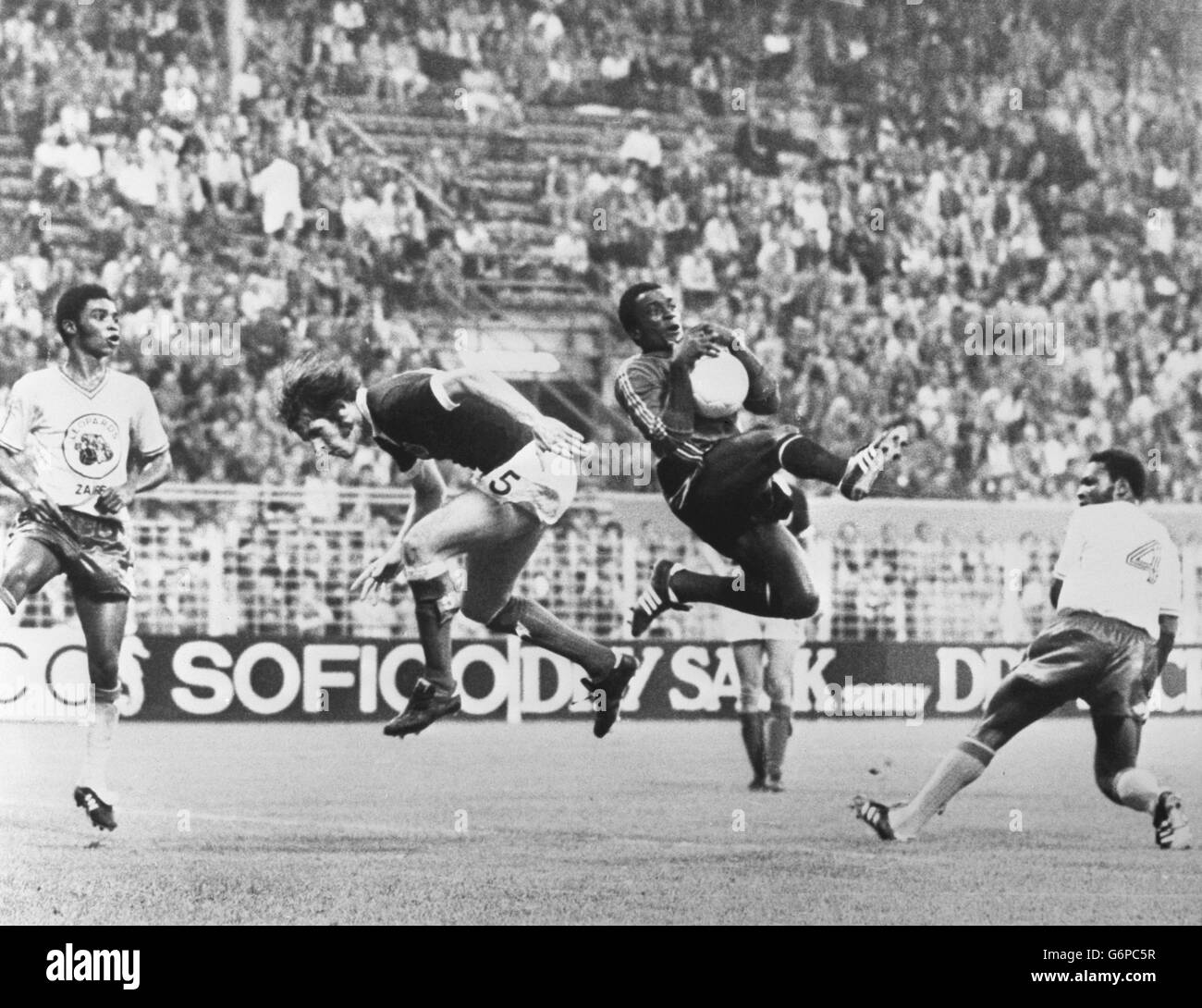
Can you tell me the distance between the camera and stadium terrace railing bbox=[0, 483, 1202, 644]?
8078 mm

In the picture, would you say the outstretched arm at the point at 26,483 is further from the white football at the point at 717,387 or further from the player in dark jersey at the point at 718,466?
the white football at the point at 717,387

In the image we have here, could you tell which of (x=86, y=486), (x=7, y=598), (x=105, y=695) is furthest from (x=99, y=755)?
(x=86, y=486)

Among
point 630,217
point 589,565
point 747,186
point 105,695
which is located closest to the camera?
point 105,695

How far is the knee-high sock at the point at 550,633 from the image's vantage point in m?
7.71

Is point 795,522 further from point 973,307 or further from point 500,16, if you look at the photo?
point 500,16

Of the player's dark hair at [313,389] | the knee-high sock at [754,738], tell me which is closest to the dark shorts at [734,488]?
the knee-high sock at [754,738]

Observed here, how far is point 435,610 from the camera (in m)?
7.73

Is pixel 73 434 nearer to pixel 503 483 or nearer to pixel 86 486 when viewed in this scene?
pixel 86 486

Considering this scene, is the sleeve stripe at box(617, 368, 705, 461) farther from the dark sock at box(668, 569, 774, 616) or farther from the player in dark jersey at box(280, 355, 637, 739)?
the dark sock at box(668, 569, 774, 616)

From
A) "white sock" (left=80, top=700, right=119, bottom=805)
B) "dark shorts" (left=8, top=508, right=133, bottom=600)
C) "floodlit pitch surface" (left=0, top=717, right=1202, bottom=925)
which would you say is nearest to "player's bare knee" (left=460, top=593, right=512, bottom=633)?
"floodlit pitch surface" (left=0, top=717, right=1202, bottom=925)

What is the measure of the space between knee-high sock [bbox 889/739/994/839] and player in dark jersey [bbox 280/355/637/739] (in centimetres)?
123

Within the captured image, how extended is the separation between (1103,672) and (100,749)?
3.82 meters

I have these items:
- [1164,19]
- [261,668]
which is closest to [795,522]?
[261,668]

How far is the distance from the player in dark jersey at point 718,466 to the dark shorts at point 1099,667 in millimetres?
963
